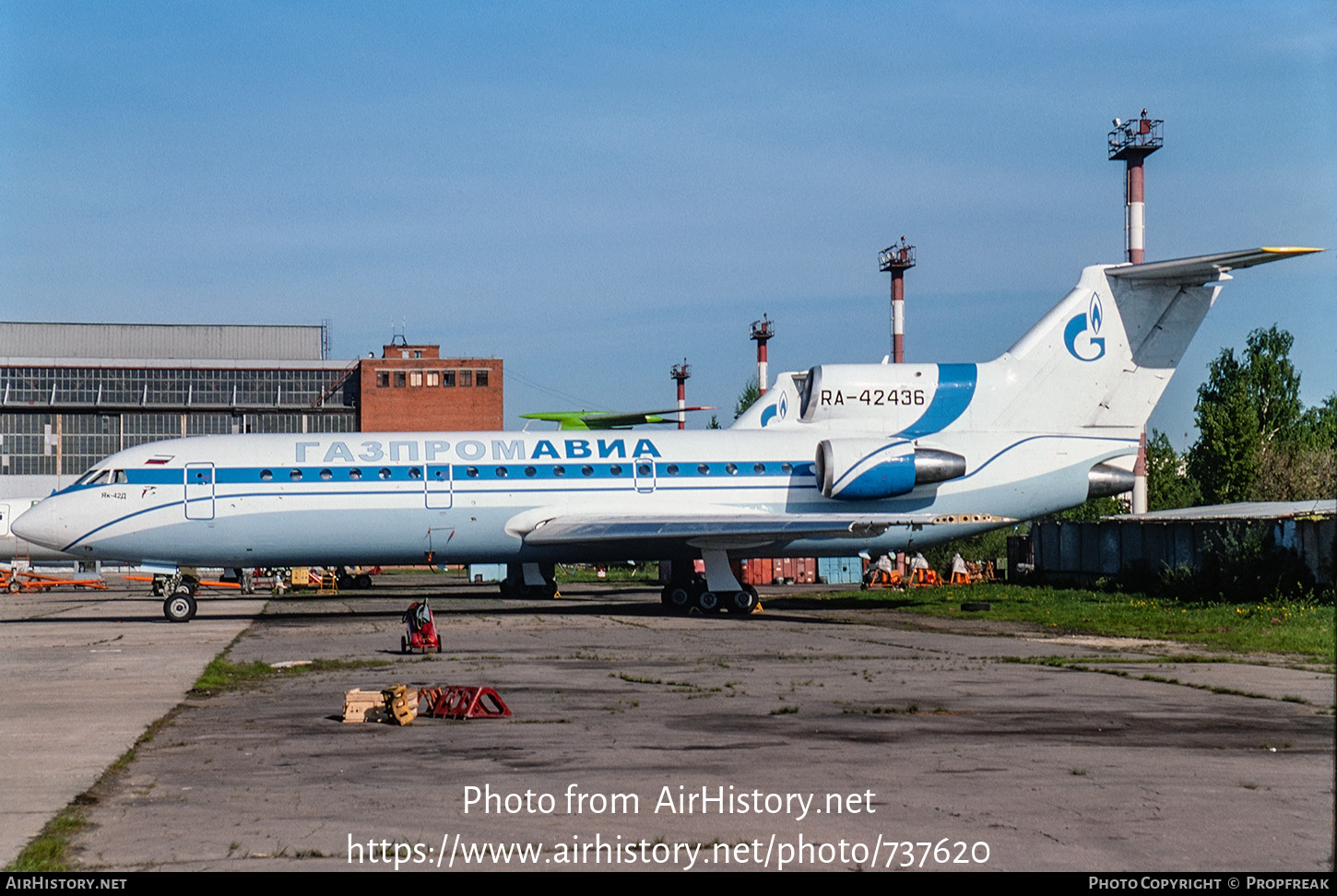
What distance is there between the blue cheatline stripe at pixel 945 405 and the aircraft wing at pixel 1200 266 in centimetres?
469

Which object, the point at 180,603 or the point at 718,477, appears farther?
the point at 718,477

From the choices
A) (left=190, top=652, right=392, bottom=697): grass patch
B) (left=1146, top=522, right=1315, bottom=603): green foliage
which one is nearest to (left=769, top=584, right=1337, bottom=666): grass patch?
(left=1146, top=522, right=1315, bottom=603): green foliage

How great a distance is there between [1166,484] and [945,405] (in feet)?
212

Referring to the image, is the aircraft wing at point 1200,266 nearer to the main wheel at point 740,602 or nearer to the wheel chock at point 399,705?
the main wheel at point 740,602

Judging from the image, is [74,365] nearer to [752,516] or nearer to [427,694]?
[752,516]

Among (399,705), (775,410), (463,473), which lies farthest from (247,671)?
(775,410)

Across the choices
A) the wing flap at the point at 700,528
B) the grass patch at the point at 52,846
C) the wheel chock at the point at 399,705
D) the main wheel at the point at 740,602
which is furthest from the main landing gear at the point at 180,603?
the grass patch at the point at 52,846

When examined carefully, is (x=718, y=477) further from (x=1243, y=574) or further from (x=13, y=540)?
(x=13, y=540)

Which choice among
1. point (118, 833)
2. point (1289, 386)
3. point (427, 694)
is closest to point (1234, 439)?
point (1289, 386)

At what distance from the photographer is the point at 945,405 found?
111ft

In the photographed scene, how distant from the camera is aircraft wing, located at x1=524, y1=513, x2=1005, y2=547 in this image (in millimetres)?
30078

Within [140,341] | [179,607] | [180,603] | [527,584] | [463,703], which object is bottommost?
[527,584]

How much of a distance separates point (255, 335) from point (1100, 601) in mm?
96371

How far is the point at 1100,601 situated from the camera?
110ft
